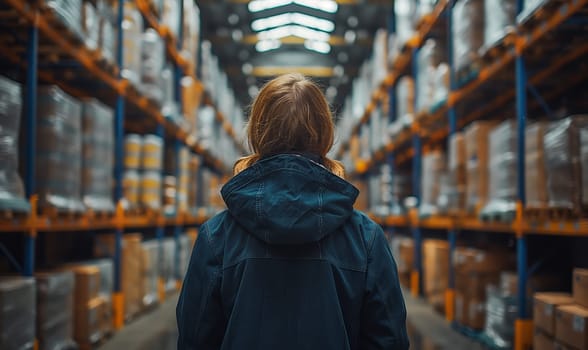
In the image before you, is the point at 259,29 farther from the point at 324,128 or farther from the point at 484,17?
the point at 324,128

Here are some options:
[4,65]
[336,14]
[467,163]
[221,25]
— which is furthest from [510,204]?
[221,25]

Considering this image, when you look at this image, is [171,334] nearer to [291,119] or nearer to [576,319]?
[576,319]

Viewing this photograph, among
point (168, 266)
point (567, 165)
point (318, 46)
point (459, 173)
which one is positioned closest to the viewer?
point (567, 165)

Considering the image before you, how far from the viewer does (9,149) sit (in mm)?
3680

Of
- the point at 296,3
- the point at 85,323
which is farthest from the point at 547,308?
the point at 296,3

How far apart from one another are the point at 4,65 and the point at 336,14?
30.1 feet

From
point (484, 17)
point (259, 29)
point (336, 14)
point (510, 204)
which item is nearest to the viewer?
point (510, 204)

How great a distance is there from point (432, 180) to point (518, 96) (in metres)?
2.80

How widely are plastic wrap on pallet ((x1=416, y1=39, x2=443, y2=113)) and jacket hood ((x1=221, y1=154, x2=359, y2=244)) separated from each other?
6.16m

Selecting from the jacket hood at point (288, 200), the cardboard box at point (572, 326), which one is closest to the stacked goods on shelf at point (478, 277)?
the cardboard box at point (572, 326)

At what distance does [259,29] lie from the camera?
14500 millimetres

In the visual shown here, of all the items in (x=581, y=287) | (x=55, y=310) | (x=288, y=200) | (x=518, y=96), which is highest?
(x=518, y=96)

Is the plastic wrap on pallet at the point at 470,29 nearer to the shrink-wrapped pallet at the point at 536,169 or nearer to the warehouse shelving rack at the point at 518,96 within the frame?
the warehouse shelving rack at the point at 518,96

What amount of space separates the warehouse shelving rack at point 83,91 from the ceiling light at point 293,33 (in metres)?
5.07
